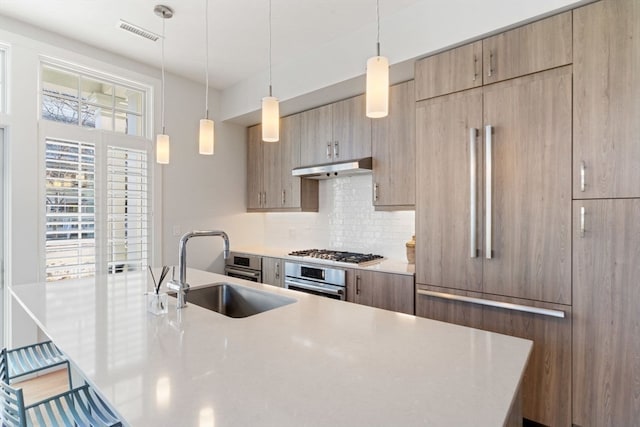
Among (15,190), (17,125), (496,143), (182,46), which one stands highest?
(182,46)

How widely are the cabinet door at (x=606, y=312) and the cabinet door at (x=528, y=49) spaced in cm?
85

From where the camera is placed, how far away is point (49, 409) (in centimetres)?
129

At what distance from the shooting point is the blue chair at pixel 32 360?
168 cm

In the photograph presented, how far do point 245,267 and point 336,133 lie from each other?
185 centimetres

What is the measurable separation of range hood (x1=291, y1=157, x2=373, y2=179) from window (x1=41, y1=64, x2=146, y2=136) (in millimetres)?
1732

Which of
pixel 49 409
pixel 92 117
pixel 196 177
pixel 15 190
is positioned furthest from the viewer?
pixel 196 177

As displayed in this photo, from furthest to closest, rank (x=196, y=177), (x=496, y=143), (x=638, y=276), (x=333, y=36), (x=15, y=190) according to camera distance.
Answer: (x=196, y=177)
(x=333, y=36)
(x=15, y=190)
(x=496, y=143)
(x=638, y=276)

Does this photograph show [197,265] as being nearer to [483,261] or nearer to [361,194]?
[361,194]

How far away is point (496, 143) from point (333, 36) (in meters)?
1.65

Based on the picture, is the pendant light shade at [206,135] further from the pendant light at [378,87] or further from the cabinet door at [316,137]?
the cabinet door at [316,137]

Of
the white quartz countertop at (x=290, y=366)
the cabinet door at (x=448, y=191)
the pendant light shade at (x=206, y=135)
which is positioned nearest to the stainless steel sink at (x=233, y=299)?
the white quartz countertop at (x=290, y=366)

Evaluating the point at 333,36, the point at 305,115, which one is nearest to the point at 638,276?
the point at 333,36

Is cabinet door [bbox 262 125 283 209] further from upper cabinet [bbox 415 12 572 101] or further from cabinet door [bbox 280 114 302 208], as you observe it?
upper cabinet [bbox 415 12 572 101]

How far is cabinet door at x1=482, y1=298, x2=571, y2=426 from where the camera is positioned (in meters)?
1.93
